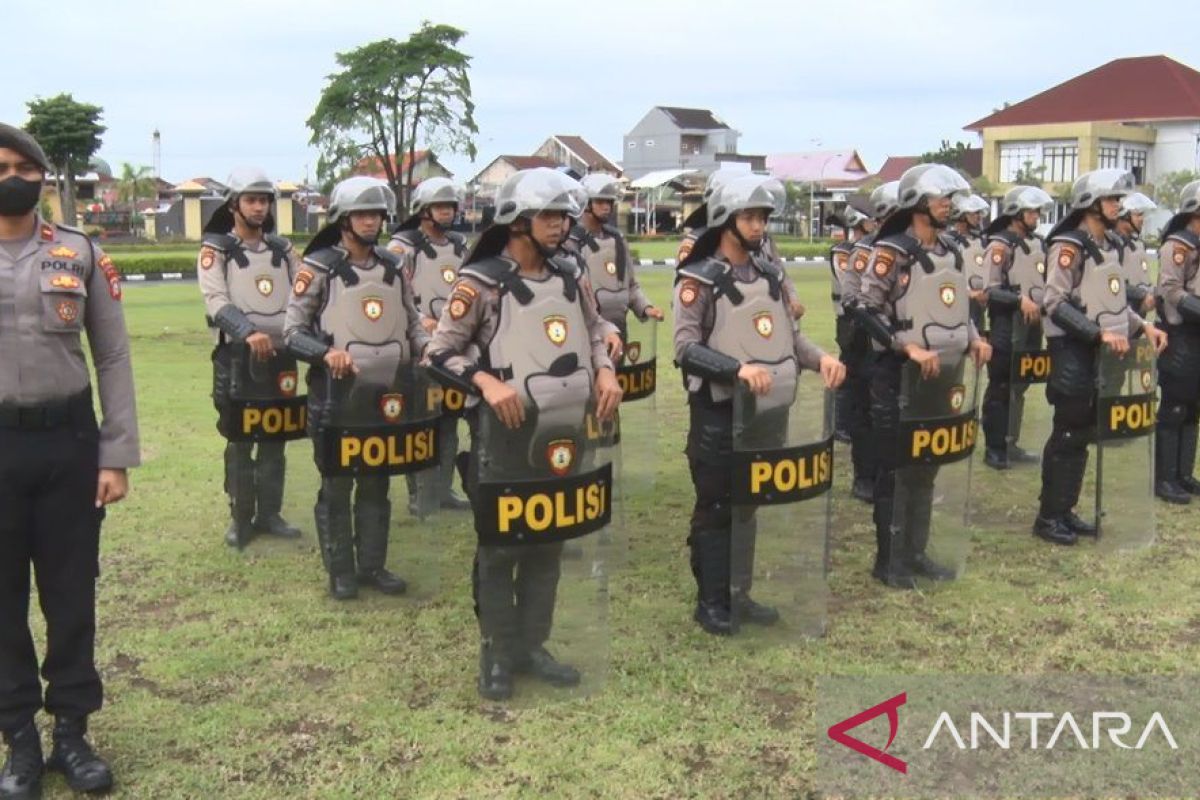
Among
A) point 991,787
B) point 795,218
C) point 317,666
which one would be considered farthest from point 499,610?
point 795,218

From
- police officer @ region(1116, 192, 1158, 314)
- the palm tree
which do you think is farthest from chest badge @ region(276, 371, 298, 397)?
the palm tree

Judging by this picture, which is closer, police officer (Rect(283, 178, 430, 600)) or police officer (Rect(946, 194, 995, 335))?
police officer (Rect(283, 178, 430, 600))

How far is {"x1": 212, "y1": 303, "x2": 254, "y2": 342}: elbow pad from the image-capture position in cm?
640

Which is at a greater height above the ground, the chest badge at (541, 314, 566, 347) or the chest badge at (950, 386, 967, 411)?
the chest badge at (541, 314, 566, 347)

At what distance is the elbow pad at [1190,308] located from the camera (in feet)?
25.1

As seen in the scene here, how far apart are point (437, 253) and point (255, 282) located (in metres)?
1.42

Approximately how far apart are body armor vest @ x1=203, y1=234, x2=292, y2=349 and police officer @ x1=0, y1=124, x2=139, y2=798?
2.78m

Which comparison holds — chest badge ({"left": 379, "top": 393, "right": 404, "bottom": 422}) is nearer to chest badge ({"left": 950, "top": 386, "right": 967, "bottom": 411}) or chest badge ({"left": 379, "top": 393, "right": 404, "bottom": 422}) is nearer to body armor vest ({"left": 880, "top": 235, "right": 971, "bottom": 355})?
body armor vest ({"left": 880, "top": 235, "right": 971, "bottom": 355})

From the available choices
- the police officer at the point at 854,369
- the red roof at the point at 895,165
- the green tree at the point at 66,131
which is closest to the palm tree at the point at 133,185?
the green tree at the point at 66,131

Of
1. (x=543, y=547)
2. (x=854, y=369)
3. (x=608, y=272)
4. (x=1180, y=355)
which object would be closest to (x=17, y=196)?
(x=543, y=547)

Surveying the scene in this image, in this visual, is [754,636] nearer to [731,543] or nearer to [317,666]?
[731,543]

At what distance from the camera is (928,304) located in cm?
598

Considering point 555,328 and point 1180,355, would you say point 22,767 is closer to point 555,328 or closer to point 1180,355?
point 555,328

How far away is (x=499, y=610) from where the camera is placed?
4672 mm
